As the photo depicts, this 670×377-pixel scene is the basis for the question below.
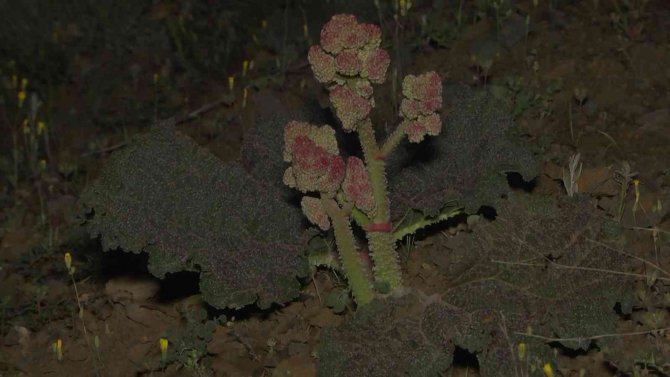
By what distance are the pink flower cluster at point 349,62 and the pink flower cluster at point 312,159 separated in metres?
0.10

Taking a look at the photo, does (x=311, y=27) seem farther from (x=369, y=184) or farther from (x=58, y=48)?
(x=369, y=184)

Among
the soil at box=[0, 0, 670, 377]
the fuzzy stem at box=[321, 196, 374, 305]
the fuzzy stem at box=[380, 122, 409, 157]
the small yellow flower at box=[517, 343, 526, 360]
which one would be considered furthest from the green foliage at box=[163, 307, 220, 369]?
the small yellow flower at box=[517, 343, 526, 360]

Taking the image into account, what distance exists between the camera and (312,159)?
3.07 metres

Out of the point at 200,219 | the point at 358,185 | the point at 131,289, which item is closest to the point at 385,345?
the point at 358,185

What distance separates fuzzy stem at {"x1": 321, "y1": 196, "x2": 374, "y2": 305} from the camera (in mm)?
3293

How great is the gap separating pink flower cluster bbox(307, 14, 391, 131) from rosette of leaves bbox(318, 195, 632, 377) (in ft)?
2.07

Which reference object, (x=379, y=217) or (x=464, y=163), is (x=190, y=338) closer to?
(x=379, y=217)

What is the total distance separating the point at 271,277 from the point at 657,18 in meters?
2.91

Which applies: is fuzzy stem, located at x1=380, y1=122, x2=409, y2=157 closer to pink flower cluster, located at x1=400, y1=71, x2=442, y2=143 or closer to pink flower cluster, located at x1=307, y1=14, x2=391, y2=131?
pink flower cluster, located at x1=400, y1=71, x2=442, y2=143

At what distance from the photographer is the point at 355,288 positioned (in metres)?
3.44

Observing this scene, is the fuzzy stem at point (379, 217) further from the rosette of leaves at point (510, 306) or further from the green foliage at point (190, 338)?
the green foliage at point (190, 338)

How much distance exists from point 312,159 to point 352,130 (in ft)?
0.78

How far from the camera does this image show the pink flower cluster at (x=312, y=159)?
121 inches

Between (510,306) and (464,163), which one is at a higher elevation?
(464,163)
